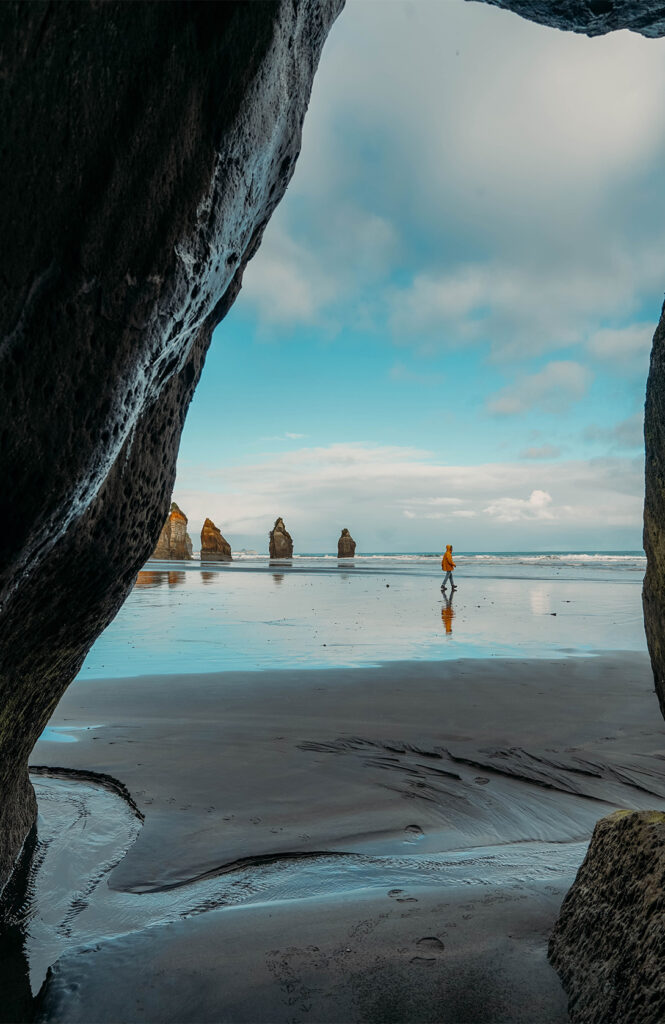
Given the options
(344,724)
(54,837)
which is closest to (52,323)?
(54,837)

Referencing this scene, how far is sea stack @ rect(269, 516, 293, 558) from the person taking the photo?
2509 inches

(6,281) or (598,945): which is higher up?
(6,281)

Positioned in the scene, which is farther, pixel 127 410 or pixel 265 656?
pixel 265 656

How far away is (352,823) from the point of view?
3.64m

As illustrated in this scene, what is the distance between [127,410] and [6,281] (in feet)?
1.90

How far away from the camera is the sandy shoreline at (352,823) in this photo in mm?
2123

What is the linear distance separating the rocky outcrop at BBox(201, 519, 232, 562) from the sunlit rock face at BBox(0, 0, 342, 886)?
5935cm

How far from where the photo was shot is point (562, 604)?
17.1 meters

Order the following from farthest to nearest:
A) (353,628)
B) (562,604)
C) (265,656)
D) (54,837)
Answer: (562,604), (353,628), (265,656), (54,837)

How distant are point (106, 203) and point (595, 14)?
3577 mm

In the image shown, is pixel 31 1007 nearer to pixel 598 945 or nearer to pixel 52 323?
pixel 598 945

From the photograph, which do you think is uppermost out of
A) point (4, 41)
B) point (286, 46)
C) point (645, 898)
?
point (286, 46)

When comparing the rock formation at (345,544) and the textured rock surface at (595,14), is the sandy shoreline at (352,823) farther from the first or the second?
the rock formation at (345,544)

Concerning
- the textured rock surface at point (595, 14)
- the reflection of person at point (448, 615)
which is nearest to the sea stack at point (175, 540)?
the reflection of person at point (448, 615)
